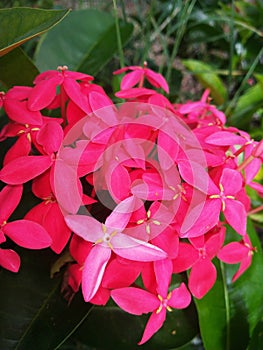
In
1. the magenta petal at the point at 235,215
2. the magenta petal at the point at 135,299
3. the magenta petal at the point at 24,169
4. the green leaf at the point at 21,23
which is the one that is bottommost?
the magenta petal at the point at 135,299

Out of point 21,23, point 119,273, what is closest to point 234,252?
point 119,273

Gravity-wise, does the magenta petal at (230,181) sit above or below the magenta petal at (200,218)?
above

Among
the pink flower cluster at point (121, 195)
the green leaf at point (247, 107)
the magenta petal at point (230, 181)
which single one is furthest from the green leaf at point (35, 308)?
the green leaf at point (247, 107)

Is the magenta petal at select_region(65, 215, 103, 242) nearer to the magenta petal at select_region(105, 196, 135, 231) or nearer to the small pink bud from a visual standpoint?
the magenta petal at select_region(105, 196, 135, 231)

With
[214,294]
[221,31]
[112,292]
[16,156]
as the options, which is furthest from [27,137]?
[221,31]

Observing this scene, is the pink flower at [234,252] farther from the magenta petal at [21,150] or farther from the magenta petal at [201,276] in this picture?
the magenta petal at [21,150]

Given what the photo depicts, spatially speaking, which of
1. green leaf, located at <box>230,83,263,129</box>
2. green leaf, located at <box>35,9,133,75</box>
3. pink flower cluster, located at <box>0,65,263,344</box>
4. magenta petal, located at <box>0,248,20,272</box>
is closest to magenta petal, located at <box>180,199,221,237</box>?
pink flower cluster, located at <box>0,65,263,344</box>

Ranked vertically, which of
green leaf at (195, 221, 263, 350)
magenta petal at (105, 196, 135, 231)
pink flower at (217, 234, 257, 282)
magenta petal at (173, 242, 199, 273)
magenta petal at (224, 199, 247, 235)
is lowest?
green leaf at (195, 221, 263, 350)

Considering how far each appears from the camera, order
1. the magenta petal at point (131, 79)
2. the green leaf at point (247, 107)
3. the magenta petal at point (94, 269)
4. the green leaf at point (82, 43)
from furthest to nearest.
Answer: the green leaf at point (247, 107) < the green leaf at point (82, 43) < the magenta petal at point (131, 79) < the magenta petal at point (94, 269)
